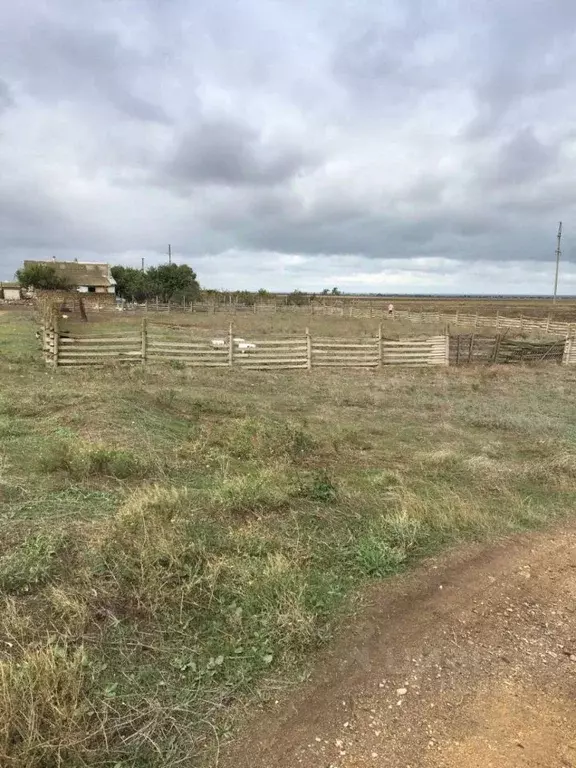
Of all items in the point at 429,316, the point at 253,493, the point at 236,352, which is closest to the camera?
the point at 253,493

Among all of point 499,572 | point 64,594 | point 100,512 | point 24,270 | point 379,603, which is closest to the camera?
point 64,594

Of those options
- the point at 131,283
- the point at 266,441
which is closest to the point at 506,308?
the point at 131,283

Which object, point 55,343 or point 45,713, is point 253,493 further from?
point 55,343

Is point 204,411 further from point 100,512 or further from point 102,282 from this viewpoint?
point 102,282

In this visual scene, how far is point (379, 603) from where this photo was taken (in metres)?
3.82

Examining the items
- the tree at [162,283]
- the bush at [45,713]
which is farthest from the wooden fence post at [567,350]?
the tree at [162,283]

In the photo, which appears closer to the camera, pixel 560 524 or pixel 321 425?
pixel 560 524

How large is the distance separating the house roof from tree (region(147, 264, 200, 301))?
6.31 m

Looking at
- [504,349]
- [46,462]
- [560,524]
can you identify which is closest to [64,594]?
[46,462]

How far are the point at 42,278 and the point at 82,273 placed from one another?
622 centimetres

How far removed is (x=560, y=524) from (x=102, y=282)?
7307cm

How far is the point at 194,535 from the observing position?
443 centimetres

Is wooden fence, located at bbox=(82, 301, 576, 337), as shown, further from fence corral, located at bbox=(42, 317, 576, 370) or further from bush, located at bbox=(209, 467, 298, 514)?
bush, located at bbox=(209, 467, 298, 514)

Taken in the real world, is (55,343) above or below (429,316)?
below
